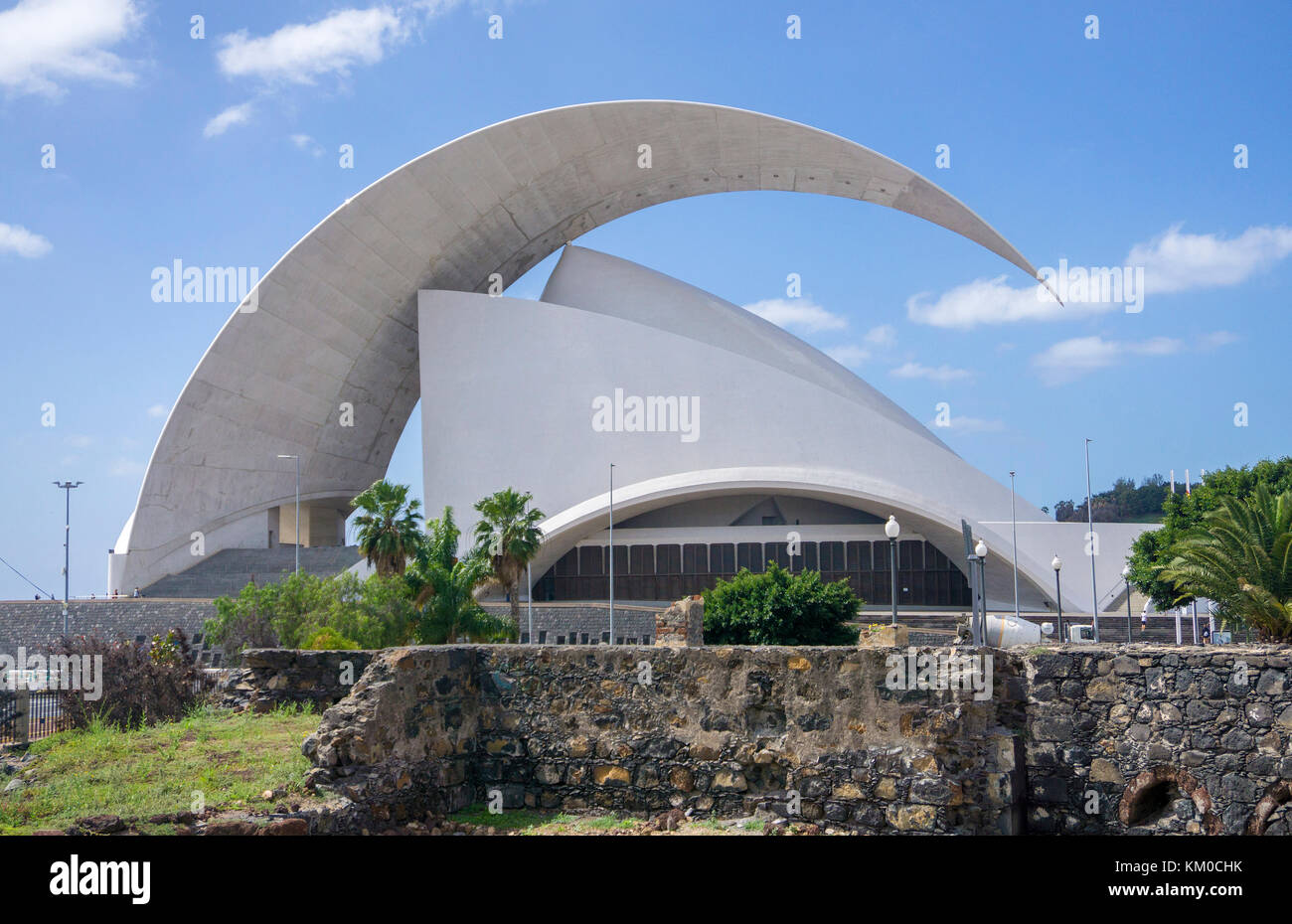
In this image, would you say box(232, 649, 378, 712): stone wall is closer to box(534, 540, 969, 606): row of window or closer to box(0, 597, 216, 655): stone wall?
box(0, 597, 216, 655): stone wall

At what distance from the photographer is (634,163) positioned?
37.1 m

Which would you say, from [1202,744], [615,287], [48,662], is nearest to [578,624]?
[615,287]

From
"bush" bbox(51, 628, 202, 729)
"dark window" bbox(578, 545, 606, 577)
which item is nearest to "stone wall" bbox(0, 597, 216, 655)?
"dark window" bbox(578, 545, 606, 577)

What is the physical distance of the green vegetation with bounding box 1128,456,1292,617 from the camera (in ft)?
93.2

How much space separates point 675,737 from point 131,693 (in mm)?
4659

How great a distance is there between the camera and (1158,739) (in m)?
6.41

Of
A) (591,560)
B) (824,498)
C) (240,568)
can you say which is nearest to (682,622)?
(824,498)

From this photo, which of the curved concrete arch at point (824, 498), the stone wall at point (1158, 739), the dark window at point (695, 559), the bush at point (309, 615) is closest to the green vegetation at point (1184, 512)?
the curved concrete arch at point (824, 498)

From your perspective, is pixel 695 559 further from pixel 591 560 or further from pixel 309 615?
pixel 309 615

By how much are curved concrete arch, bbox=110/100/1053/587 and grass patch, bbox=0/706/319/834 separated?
97.0 feet

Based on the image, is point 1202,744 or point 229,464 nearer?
→ point 1202,744
